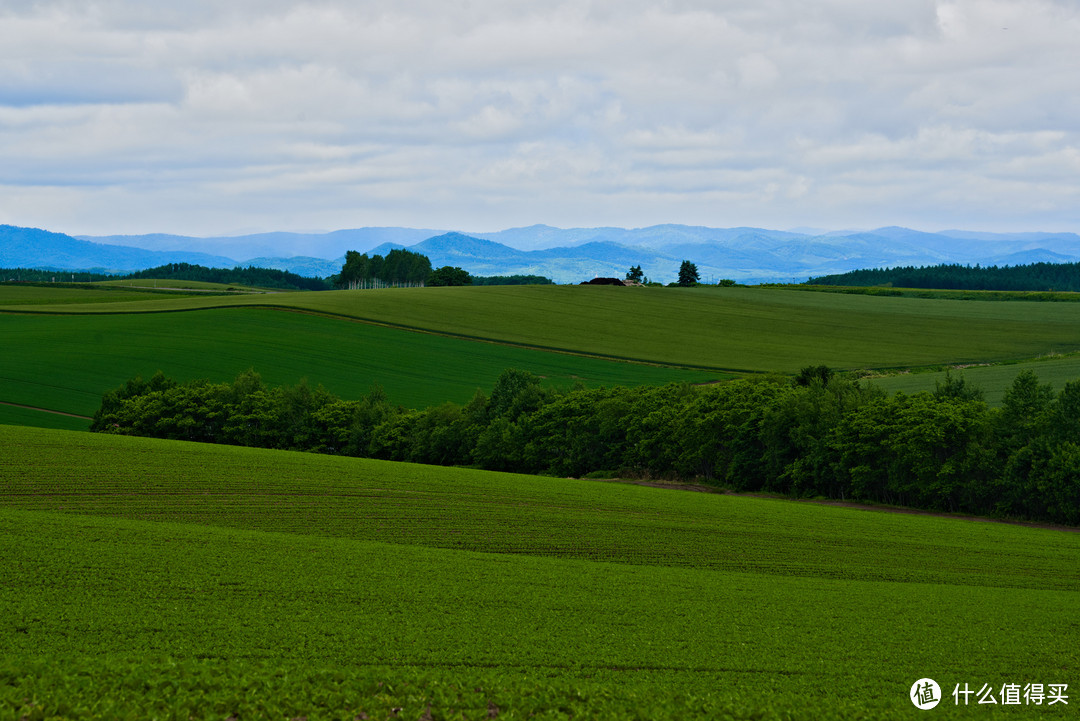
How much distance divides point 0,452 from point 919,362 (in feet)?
304

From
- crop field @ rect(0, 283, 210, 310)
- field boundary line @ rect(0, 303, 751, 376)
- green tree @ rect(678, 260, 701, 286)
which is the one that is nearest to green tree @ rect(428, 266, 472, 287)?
green tree @ rect(678, 260, 701, 286)

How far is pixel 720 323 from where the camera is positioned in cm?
12331

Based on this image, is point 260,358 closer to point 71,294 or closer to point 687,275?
point 71,294

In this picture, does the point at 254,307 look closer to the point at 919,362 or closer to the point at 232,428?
the point at 232,428

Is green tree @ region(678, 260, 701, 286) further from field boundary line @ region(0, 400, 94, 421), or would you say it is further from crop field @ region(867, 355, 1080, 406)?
field boundary line @ region(0, 400, 94, 421)

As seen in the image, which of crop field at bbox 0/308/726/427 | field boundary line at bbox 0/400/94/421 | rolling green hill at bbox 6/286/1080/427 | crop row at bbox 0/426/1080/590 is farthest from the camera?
rolling green hill at bbox 6/286/1080/427

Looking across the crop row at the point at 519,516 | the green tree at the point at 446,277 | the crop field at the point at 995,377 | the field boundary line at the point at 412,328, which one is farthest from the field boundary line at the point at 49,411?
the green tree at the point at 446,277

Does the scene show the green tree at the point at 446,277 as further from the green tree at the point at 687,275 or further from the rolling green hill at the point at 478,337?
the green tree at the point at 687,275

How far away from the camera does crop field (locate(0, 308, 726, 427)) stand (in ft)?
247

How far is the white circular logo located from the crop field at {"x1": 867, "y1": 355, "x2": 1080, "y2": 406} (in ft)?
179

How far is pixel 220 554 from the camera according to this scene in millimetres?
25594

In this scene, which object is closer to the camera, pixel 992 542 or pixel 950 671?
pixel 950 671

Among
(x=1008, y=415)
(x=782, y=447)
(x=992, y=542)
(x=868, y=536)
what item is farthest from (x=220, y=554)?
(x=1008, y=415)

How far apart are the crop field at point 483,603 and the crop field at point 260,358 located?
38054mm
